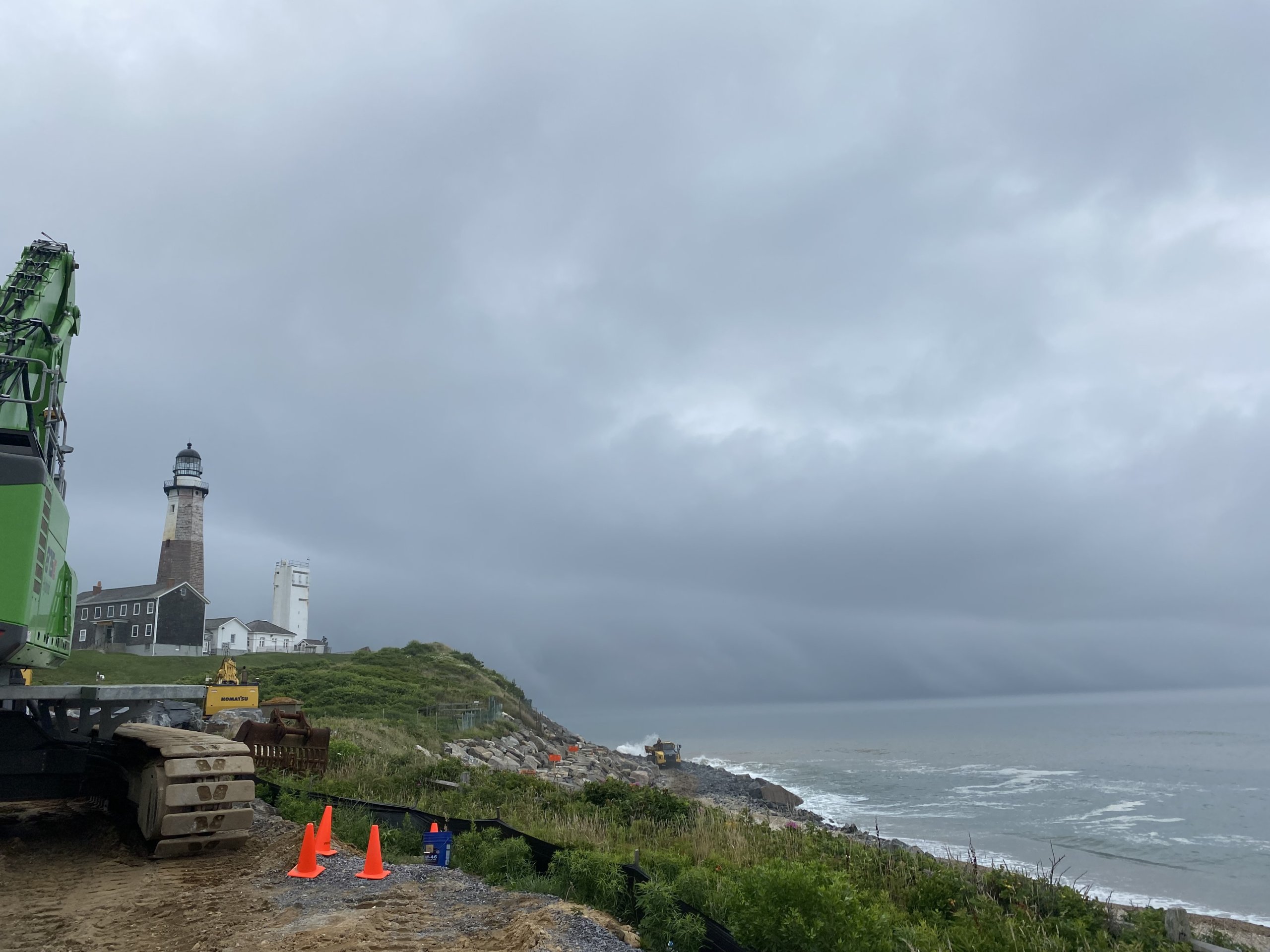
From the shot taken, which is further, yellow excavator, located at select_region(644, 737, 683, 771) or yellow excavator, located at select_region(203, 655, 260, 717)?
yellow excavator, located at select_region(644, 737, 683, 771)

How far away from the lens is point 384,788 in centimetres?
1548

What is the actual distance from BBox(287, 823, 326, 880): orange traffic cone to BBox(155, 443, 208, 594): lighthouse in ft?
217

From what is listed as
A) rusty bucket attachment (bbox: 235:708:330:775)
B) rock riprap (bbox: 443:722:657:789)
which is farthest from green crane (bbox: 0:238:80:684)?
rock riprap (bbox: 443:722:657:789)

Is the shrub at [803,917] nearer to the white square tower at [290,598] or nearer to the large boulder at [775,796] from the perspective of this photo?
the large boulder at [775,796]

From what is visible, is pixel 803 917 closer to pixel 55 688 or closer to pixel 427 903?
pixel 427 903

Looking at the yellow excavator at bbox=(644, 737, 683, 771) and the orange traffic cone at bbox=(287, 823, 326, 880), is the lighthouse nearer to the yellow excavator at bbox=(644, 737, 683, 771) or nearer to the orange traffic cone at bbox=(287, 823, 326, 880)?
the yellow excavator at bbox=(644, 737, 683, 771)

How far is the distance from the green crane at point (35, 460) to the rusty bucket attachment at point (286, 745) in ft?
19.0

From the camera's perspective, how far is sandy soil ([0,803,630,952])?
6.93 m

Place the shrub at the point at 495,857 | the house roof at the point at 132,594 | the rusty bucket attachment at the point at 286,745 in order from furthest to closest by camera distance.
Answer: the house roof at the point at 132,594 → the rusty bucket attachment at the point at 286,745 → the shrub at the point at 495,857

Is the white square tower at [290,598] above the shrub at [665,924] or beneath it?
above

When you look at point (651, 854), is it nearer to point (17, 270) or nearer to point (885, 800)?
point (17, 270)

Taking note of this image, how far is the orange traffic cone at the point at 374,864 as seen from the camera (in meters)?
9.01

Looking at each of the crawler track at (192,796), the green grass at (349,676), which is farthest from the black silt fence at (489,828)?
the green grass at (349,676)

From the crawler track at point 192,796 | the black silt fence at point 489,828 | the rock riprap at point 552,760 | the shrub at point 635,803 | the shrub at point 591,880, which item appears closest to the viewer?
the black silt fence at point 489,828
